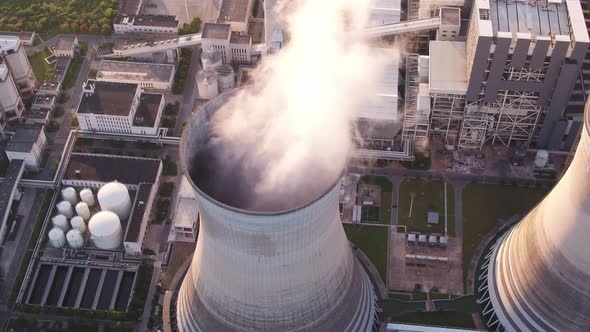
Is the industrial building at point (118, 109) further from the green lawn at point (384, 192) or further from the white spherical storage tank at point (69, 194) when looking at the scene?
the green lawn at point (384, 192)

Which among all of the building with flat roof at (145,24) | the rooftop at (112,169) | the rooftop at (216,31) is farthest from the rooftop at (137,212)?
the building with flat roof at (145,24)

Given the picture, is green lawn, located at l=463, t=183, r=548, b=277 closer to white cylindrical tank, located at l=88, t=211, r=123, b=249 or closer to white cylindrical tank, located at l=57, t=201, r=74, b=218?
white cylindrical tank, located at l=88, t=211, r=123, b=249

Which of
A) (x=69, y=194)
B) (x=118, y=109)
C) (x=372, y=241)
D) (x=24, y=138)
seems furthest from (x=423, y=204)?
(x=24, y=138)

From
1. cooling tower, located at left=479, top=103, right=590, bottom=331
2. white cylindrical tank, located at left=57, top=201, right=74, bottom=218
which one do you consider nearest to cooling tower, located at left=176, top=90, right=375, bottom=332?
cooling tower, located at left=479, top=103, right=590, bottom=331

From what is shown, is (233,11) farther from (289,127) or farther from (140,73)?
(289,127)

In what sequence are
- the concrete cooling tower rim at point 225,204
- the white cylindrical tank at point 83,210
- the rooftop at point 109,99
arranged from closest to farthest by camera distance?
the concrete cooling tower rim at point 225,204 < the white cylindrical tank at point 83,210 < the rooftop at point 109,99

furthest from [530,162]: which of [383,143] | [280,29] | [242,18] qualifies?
[242,18]

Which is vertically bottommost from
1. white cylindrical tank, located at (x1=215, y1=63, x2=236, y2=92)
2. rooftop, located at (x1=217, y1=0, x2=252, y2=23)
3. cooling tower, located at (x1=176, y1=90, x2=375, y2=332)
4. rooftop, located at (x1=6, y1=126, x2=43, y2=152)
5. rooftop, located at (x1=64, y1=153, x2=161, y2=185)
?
cooling tower, located at (x1=176, y1=90, x2=375, y2=332)
